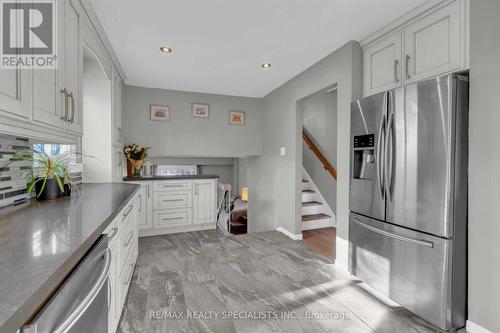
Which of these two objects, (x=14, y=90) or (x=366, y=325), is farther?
(x=366, y=325)

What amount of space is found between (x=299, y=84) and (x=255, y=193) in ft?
7.42

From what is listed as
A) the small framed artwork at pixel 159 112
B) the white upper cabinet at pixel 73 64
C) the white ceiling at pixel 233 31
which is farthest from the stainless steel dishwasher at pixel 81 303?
the small framed artwork at pixel 159 112

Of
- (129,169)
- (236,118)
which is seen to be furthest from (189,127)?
(129,169)

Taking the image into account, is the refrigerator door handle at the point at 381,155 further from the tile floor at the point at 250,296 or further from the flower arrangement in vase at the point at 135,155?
the flower arrangement in vase at the point at 135,155

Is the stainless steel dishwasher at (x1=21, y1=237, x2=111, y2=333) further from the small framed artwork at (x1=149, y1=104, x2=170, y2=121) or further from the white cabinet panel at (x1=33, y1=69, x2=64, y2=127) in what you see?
the small framed artwork at (x1=149, y1=104, x2=170, y2=121)

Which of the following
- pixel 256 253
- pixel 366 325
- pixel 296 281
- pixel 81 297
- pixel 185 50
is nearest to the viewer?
pixel 81 297

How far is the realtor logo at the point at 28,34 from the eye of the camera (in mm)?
1040

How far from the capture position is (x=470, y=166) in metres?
1.51

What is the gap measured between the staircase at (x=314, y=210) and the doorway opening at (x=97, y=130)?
116 inches

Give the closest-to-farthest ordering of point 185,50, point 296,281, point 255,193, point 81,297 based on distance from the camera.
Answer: point 81,297 → point 296,281 → point 185,50 → point 255,193

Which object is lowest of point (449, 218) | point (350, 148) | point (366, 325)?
point (366, 325)

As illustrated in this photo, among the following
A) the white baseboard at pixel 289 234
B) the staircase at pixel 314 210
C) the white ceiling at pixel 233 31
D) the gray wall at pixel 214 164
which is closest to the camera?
the white ceiling at pixel 233 31

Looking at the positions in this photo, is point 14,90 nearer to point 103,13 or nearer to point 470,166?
point 103,13

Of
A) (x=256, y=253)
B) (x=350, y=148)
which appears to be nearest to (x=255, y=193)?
(x=256, y=253)
